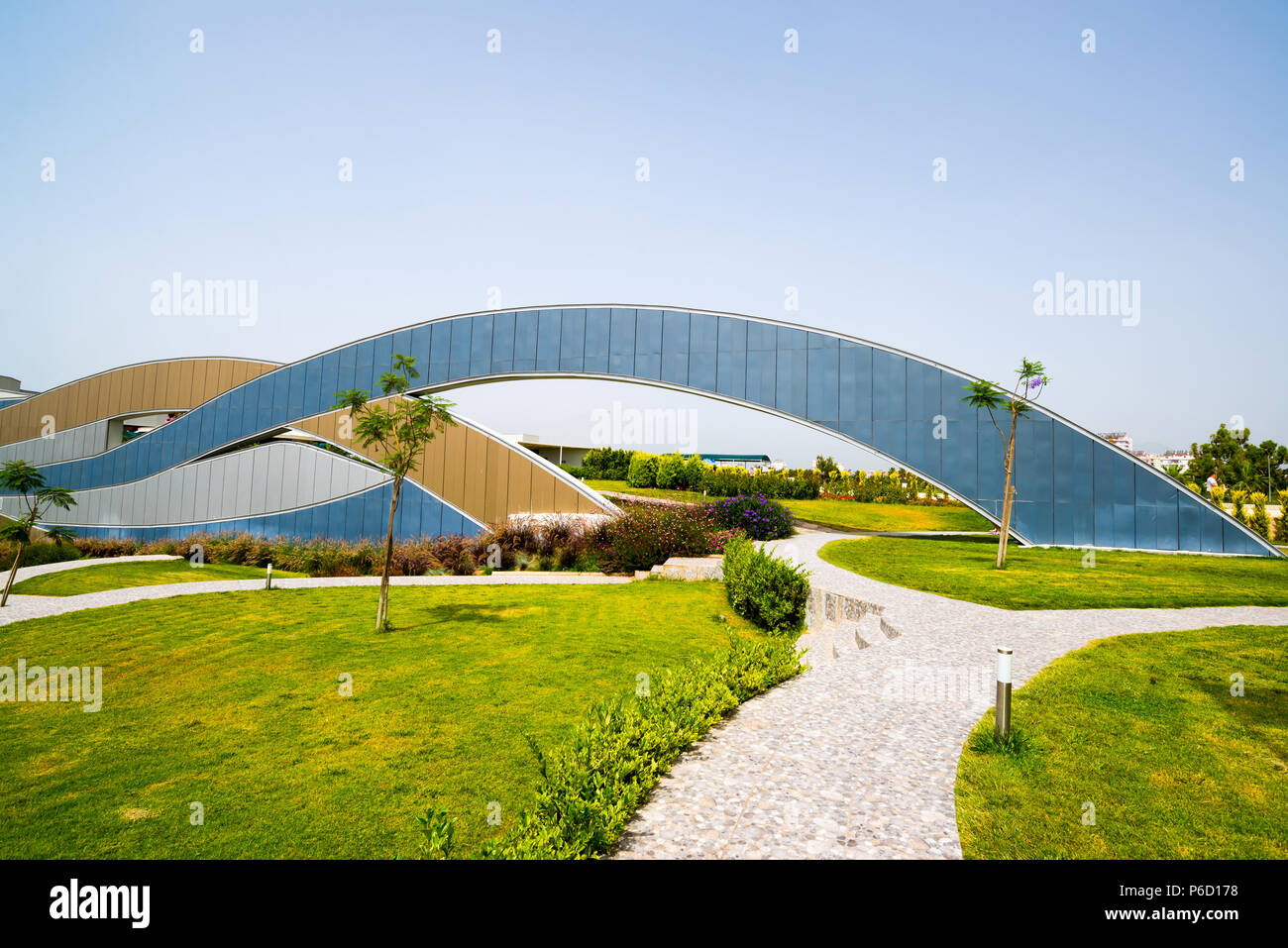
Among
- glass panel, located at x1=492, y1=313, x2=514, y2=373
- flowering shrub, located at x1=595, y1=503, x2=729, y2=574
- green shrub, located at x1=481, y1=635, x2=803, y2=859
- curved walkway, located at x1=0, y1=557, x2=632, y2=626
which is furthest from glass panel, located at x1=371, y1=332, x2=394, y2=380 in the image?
green shrub, located at x1=481, y1=635, x2=803, y2=859

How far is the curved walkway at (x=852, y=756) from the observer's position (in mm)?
3551

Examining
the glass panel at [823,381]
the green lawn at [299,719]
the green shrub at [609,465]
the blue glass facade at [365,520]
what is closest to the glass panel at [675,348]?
the glass panel at [823,381]

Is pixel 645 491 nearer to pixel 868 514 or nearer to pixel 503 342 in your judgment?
pixel 868 514

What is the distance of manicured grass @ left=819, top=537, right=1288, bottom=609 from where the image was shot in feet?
38.7

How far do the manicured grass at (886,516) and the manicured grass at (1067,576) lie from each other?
9.73 m

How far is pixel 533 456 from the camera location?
68.9 feet

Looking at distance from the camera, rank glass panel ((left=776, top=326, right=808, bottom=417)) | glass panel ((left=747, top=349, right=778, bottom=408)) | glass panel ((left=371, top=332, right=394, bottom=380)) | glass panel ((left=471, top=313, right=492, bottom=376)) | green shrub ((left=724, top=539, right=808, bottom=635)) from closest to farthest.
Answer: green shrub ((left=724, top=539, right=808, bottom=635)) < glass panel ((left=776, top=326, right=808, bottom=417)) < glass panel ((left=747, top=349, right=778, bottom=408)) < glass panel ((left=471, top=313, right=492, bottom=376)) < glass panel ((left=371, top=332, right=394, bottom=380))

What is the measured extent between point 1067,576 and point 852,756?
Answer: 1270 centimetres

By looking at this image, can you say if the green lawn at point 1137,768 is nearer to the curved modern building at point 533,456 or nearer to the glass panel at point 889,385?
the curved modern building at point 533,456

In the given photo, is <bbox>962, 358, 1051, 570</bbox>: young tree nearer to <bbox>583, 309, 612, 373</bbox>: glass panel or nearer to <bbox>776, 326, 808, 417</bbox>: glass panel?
<bbox>776, 326, 808, 417</bbox>: glass panel

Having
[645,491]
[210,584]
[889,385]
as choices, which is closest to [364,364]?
[210,584]

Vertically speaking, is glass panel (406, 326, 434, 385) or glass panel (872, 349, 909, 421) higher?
glass panel (406, 326, 434, 385)

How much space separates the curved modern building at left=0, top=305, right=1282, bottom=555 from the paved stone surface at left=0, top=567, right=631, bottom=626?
4.60 metres
